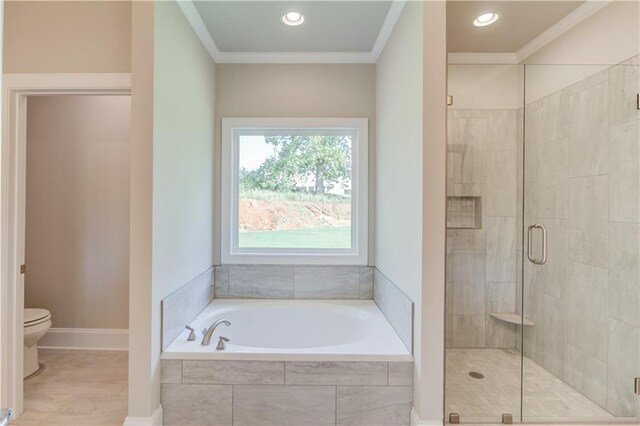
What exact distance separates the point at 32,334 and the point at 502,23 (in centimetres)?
402

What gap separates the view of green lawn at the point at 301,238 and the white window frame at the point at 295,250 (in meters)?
0.05

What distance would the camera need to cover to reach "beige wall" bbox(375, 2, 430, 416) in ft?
6.25

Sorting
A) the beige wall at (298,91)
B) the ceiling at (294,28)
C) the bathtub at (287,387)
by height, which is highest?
the ceiling at (294,28)

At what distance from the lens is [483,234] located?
2.82m

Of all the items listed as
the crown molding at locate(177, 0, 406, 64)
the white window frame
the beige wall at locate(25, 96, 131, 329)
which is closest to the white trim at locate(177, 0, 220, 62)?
the crown molding at locate(177, 0, 406, 64)

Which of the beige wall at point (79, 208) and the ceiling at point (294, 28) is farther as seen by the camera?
the beige wall at point (79, 208)

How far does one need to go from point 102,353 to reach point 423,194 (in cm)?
294

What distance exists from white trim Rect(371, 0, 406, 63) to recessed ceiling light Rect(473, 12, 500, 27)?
0.60m

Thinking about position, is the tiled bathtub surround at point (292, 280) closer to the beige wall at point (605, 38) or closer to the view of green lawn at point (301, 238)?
the view of green lawn at point (301, 238)

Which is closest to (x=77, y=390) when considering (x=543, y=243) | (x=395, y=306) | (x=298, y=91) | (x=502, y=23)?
(x=395, y=306)

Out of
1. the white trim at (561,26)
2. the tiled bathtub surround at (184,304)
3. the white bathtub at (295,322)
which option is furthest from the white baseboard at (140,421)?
the white trim at (561,26)

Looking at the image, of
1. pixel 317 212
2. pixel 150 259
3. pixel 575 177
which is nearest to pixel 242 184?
pixel 317 212

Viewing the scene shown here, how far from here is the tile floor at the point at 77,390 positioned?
2.07m

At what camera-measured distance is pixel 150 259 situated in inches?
73.8
